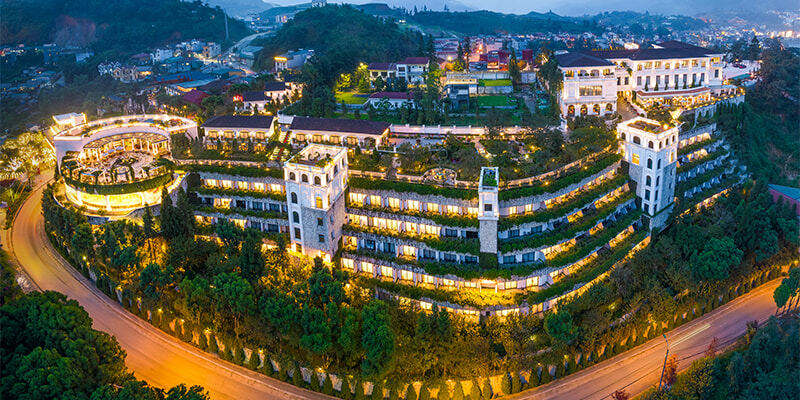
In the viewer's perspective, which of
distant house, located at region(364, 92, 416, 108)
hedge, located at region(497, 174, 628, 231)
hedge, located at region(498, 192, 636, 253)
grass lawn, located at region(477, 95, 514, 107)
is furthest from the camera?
grass lawn, located at region(477, 95, 514, 107)

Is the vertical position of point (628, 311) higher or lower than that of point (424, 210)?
lower

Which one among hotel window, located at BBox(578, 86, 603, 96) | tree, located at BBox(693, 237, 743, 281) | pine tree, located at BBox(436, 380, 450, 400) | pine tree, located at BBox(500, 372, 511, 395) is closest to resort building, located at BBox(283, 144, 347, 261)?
pine tree, located at BBox(436, 380, 450, 400)

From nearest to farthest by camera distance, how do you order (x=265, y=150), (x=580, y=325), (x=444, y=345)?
(x=444, y=345)
(x=580, y=325)
(x=265, y=150)

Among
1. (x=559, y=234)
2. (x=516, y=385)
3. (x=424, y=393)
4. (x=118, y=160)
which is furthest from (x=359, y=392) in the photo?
(x=118, y=160)

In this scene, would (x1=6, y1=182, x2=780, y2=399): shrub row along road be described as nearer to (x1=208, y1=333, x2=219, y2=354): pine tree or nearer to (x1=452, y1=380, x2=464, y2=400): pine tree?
(x1=208, y1=333, x2=219, y2=354): pine tree

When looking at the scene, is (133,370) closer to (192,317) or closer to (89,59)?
(192,317)

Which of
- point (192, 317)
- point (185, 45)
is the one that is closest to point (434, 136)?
point (192, 317)

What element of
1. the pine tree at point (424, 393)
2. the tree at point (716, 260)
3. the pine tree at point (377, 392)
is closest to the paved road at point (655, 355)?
the tree at point (716, 260)

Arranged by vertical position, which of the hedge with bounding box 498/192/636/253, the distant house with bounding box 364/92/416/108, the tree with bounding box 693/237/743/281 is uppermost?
the distant house with bounding box 364/92/416/108
